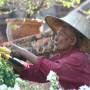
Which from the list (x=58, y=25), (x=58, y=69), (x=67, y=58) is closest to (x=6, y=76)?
(x=58, y=69)

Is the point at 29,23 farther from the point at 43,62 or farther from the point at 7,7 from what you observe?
the point at 43,62

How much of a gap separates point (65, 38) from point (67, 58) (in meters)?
0.24

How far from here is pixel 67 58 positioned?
3465 mm

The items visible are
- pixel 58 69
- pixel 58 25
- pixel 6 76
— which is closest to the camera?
pixel 6 76

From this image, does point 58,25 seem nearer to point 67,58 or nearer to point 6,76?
point 67,58

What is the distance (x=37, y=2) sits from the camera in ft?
18.9

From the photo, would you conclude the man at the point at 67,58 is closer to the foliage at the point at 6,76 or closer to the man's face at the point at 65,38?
the man's face at the point at 65,38

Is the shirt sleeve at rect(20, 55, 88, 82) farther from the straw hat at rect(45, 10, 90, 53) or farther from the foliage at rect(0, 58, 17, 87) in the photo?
the foliage at rect(0, 58, 17, 87)

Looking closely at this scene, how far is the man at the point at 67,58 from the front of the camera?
330 centimetres

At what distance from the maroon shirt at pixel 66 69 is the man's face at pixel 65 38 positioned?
0.29 feet

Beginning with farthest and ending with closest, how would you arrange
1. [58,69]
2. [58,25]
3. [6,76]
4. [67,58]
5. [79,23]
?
[58,25] → [79,23] → [67,58] → [58,69] → [6,76]

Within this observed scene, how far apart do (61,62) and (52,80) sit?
33 cm

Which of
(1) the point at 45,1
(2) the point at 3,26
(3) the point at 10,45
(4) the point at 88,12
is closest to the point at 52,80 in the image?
(3) the point at 10,45

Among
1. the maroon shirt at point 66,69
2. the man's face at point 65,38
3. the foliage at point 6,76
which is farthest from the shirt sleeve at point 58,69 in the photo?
the foliage at point 6,76
